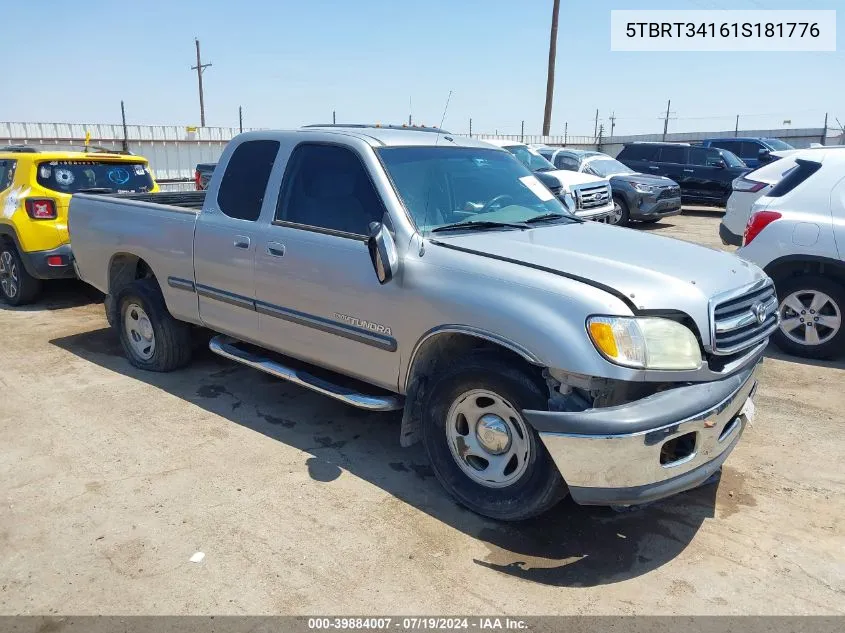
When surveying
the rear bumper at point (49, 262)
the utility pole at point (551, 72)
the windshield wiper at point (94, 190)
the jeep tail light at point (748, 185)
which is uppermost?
the utility pole at point (551, 72)

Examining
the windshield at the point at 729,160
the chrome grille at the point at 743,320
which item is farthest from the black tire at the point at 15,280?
the windshield at the point at 729,160

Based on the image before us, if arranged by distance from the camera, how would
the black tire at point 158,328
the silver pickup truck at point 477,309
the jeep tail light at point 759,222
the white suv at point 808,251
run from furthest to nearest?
the jeep tail light at point 759,222 → the white suv at point 808,251 → the black tire at point 158,328 → the silver pickup truck at point 477,309

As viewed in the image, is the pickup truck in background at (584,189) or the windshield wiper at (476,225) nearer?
the windshield wiper at (476,225)

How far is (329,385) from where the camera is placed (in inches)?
165

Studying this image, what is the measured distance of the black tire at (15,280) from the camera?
7836mm

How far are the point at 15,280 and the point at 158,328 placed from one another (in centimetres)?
359

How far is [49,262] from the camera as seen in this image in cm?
749

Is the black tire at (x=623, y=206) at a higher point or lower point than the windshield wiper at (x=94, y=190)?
lower

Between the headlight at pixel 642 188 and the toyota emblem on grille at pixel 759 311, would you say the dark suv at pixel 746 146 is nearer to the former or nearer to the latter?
the headlight at pixel 642 188

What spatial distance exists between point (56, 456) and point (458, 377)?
102 inches

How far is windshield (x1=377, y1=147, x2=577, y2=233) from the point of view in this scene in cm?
396

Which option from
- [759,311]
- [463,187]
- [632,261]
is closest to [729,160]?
[463,187]

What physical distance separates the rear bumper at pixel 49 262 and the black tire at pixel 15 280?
30 cm

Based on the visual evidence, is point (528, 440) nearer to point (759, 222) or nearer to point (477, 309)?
point (477, 309)
